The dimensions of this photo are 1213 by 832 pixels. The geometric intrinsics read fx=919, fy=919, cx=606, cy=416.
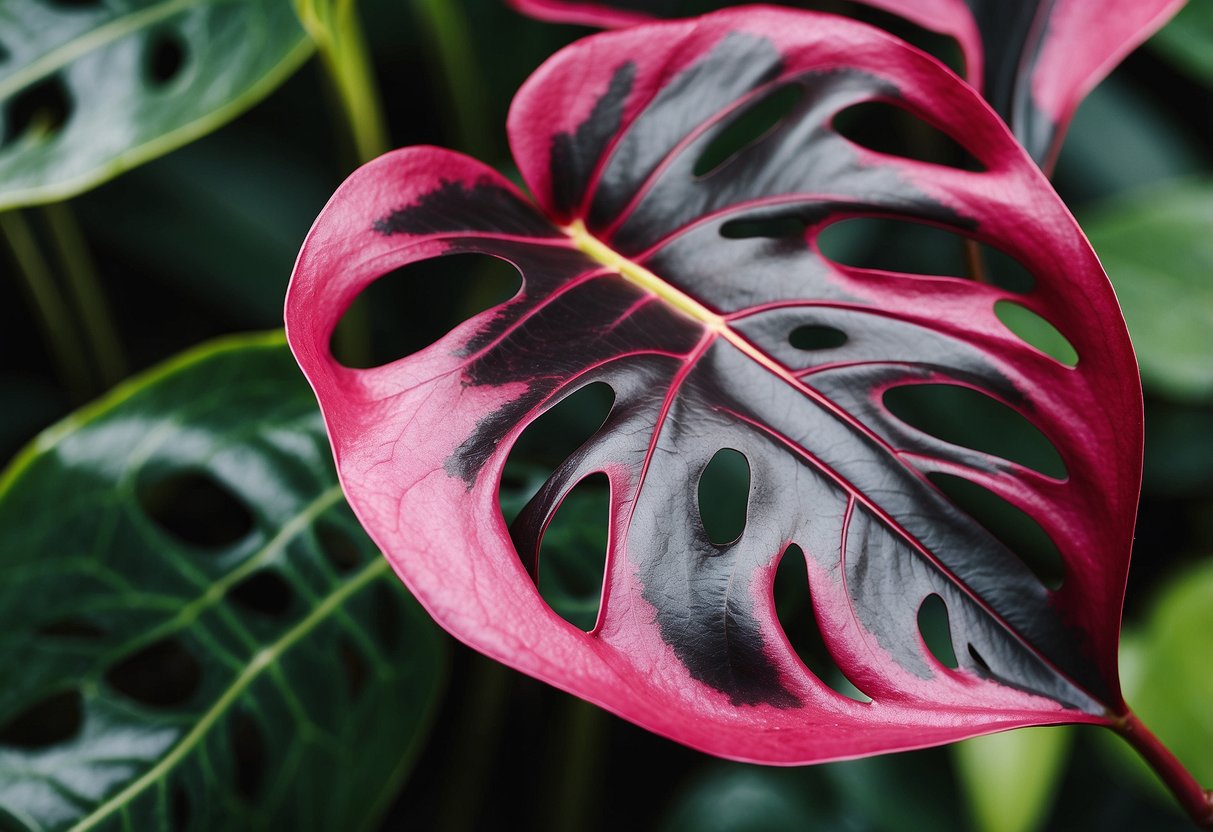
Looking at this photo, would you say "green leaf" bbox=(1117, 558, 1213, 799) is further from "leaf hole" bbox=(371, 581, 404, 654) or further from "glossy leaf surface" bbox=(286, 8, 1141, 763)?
"leaf hole" bbox=(371, 581, 404, 654)

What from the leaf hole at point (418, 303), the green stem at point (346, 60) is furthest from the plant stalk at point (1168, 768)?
the leaf hole at point (418, 303)

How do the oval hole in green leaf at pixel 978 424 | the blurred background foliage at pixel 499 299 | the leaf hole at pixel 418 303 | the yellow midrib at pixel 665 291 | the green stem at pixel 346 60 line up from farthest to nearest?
the leaf hole at pixel 418 303
the oval hole in green leaf at pixel 978 424
the blurred background foliage at pixel 499 299
the green stem at pixel 346 60
the yellow midrib at pixel 665 291

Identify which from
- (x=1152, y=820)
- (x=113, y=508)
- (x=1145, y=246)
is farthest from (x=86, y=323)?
(x=1152, y=820)

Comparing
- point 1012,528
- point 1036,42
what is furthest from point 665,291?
point 1012,528

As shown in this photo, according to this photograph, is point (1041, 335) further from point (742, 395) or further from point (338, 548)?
point (338, 548)

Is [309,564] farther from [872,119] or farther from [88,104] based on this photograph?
[872,119]

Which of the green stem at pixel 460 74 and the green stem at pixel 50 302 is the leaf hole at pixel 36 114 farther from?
the green stem at pixel 460 74
